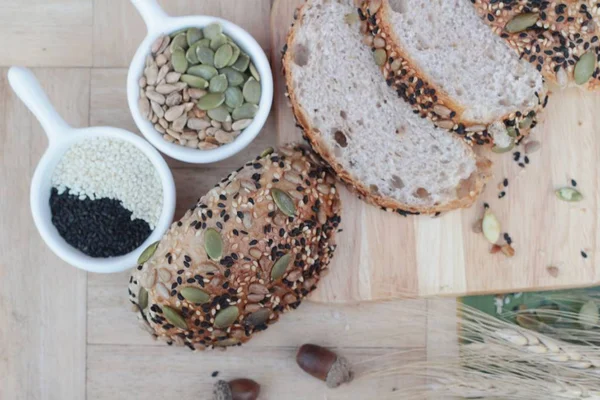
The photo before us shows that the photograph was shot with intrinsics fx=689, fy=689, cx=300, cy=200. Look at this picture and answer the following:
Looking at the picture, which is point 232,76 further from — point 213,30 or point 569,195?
point 569,195

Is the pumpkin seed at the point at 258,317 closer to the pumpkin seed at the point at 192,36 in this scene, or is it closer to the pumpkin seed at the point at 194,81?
the pumpkin seed at the point at 194,81

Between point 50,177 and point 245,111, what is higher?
point 245,111

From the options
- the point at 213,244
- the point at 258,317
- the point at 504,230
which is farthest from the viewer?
the point at 504,230

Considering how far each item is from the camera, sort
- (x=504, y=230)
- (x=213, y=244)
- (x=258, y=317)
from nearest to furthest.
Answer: (x=213, y=244), (x=258, y=317), (x=504, y=230)

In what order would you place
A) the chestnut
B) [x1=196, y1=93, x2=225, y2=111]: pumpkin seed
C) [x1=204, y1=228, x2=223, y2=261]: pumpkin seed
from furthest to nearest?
1. the chestnut
2. [x1=196, y1=93, x2=225, y2=111]: pumpkin seed
3. [x1=204, y1=228, x2=223, y2=261]: pumpkin seed

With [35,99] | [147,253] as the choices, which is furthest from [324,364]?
[35,99]

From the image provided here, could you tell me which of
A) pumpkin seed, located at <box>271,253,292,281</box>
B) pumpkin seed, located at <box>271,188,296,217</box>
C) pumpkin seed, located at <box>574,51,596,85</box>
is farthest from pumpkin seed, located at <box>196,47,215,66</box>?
pumpkin seed, located at <box>574,51,596,85</box>

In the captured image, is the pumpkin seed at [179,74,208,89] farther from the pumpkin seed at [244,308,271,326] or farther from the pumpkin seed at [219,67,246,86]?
the pumpkin seed at [244,308,271,326]
